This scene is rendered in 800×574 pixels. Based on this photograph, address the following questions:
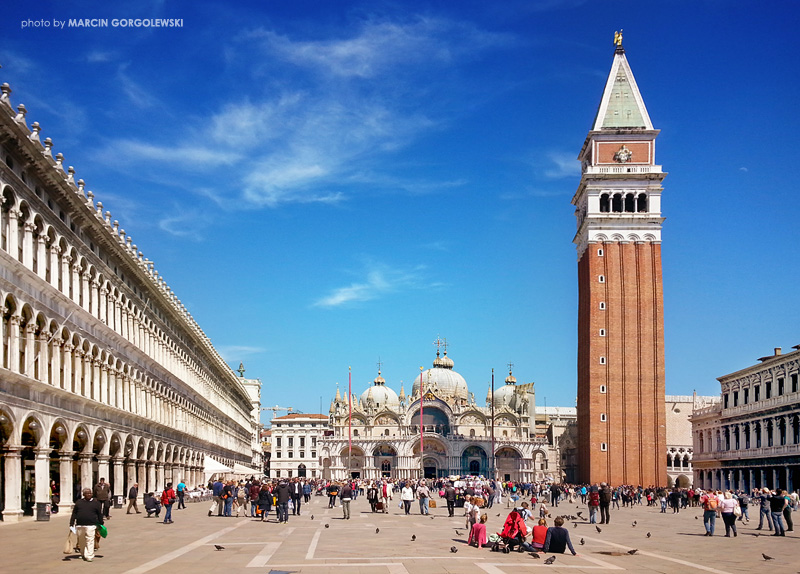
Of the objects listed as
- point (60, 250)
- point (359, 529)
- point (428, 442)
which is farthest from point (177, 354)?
point (428, 442)

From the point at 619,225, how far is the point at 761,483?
25816 millimetres

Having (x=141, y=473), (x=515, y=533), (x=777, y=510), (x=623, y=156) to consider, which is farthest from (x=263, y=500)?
(x=623, y=156)

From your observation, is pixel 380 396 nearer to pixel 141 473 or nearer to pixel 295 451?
pixel 295 451

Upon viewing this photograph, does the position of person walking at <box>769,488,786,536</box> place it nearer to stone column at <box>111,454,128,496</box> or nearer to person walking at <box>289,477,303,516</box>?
person walking at <box>289,477,303,516</box>

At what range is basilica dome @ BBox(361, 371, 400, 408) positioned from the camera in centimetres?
13700

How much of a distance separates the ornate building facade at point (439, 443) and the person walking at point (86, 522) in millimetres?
99089

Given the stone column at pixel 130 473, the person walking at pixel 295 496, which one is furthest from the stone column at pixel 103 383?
the person walking at pixel 295 496

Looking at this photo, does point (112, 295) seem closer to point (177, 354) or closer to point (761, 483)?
point (177, 354)

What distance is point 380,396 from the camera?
452ft

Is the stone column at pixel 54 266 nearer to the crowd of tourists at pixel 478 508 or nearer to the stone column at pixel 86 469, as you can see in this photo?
the stone column at pixel 86 469

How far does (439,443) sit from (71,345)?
93121 millimetres

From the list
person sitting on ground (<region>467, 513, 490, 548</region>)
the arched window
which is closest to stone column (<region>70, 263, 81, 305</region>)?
person sitting on ground (<region>467, 513, 490, 548</region>)

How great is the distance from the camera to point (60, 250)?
34062mm

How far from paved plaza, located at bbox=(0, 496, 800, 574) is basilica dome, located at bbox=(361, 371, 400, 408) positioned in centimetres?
10247
